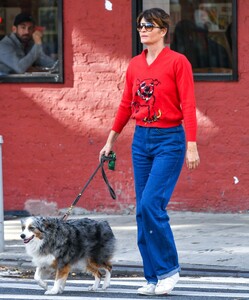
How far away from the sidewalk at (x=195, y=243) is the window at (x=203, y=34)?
1.75m

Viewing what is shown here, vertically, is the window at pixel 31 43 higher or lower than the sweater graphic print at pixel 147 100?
higher

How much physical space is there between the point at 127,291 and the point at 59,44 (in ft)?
16.8

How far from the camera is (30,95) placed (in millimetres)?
13281

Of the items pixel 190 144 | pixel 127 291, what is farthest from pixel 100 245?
pixel 190 144

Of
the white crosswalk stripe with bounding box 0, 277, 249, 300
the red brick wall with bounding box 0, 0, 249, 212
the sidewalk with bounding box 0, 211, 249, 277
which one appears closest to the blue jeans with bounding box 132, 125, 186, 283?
the white crosswalk stripe with bounding box 0, 277, 249, 300

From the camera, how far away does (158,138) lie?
8.25 metres

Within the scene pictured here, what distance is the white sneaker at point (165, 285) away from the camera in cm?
831

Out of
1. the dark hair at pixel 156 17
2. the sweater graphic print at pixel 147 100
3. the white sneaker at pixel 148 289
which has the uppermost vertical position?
the dark hair at pixel 156 17

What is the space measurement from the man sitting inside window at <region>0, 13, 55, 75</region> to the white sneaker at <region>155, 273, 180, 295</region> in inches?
218

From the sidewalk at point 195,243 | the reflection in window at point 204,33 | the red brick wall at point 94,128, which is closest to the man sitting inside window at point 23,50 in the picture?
the red brick wall at point 94,128

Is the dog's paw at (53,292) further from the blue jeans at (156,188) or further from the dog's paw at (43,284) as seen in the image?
the blue jeans at (156,188)

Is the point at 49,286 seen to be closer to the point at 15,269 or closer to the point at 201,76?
the point at 15,269

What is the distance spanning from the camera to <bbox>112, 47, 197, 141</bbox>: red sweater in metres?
8.14

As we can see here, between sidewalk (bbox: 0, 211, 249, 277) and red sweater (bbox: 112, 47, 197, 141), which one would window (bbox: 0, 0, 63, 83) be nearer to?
sidewalk (bbox: 0, 211, 249, 277)
